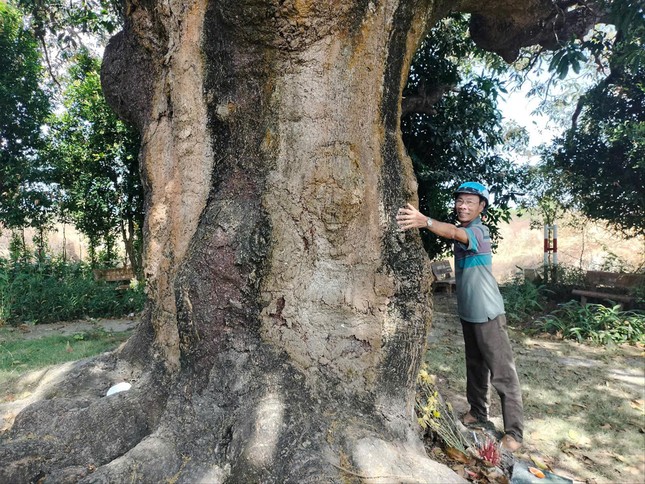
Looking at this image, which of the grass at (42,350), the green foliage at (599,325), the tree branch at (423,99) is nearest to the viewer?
the grass at (42,350)

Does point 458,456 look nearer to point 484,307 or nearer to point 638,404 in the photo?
point 484,307

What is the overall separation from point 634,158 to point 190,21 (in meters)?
7.09

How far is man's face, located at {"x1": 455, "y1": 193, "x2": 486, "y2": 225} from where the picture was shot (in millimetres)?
3098

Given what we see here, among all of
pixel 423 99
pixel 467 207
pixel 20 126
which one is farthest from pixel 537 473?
pixel 20 126

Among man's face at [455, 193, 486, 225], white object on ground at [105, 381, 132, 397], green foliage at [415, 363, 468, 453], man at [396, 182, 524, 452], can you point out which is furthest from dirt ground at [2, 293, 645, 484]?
man's face at [455, 193, 486, 225]

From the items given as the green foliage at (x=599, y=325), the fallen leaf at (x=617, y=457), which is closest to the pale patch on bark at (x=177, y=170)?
the fallen leaf at (x=617, y=457)

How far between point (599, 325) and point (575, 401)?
9.97 ft

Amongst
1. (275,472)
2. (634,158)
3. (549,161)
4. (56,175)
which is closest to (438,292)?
(549,161)

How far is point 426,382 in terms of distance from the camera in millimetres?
3107

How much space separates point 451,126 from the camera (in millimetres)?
7203

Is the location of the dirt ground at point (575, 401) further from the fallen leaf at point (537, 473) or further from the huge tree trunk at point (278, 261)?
the huge tree trunk at point (278, 261)

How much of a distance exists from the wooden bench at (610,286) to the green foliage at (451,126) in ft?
6.43

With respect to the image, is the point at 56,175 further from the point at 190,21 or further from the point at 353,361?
the point at 353,361

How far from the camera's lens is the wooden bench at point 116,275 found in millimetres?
8586
